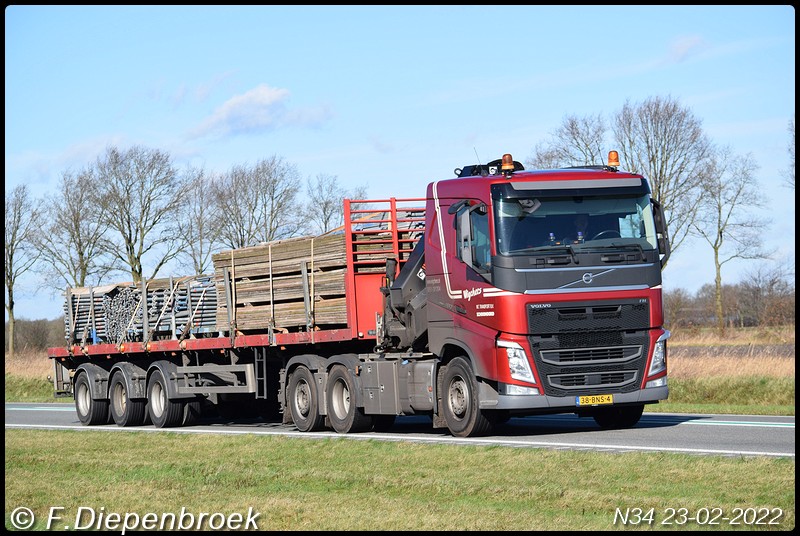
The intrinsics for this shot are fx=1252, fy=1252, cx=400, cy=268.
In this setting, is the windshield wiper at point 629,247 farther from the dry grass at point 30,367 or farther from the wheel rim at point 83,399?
the dry grass at point 30,367

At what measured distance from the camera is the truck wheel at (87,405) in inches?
979

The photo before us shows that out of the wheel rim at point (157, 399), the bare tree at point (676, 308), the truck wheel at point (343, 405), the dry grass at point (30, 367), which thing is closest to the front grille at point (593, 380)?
the truck wheel at point (343, 405)

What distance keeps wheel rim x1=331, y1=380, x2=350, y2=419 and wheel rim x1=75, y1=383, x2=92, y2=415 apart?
8.09 metres

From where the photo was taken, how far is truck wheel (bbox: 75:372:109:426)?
81.6ft

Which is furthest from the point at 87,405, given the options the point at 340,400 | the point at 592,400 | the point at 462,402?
the point at 592,400

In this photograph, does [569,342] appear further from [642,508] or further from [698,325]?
[698,325]

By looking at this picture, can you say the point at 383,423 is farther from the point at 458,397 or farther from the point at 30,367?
the point at 30,367

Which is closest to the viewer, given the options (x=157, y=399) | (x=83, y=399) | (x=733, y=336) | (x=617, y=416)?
(x=617, y=416)

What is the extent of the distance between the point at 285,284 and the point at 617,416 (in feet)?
18.7

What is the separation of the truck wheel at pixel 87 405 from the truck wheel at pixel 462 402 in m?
10.5

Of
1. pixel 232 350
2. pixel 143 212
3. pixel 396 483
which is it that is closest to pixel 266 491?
pixel 396 483

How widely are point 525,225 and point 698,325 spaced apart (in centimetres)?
4356

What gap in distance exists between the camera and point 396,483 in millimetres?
11719

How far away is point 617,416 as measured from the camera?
1745 centimetres
